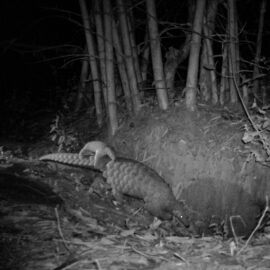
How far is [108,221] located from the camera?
307cm

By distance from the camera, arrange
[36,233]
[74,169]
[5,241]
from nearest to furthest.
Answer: [5,241] < [36,233] < [74,169]

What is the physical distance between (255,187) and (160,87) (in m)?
1.75

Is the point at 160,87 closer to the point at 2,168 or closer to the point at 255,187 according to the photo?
the point at 255,187

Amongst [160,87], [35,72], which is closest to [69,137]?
[160,87]

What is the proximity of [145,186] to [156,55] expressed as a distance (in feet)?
5.73

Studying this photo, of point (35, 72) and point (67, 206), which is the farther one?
point (35, 72)

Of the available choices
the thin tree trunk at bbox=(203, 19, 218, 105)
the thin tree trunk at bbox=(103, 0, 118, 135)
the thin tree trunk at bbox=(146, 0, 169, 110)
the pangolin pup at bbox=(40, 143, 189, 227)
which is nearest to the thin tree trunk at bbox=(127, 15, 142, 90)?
the thin tree trunk at bbox=(103, 0, 118, 135)

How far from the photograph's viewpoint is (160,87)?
4328mm

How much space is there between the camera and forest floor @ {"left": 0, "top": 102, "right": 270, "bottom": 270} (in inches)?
81.6

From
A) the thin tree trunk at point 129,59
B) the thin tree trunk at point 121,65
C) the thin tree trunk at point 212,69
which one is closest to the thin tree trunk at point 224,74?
the thin tree trunk at point 212,69

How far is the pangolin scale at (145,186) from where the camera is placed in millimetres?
3688

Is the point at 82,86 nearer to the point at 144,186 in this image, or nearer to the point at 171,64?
the point at 171,64

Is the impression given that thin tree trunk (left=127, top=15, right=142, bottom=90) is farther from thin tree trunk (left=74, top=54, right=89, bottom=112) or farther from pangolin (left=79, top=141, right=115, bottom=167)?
thin tree trunk (left=74, top=54, right=89, bottom=112)

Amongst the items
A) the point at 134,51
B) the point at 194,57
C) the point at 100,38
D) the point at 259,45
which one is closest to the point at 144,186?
the point at 194,57
